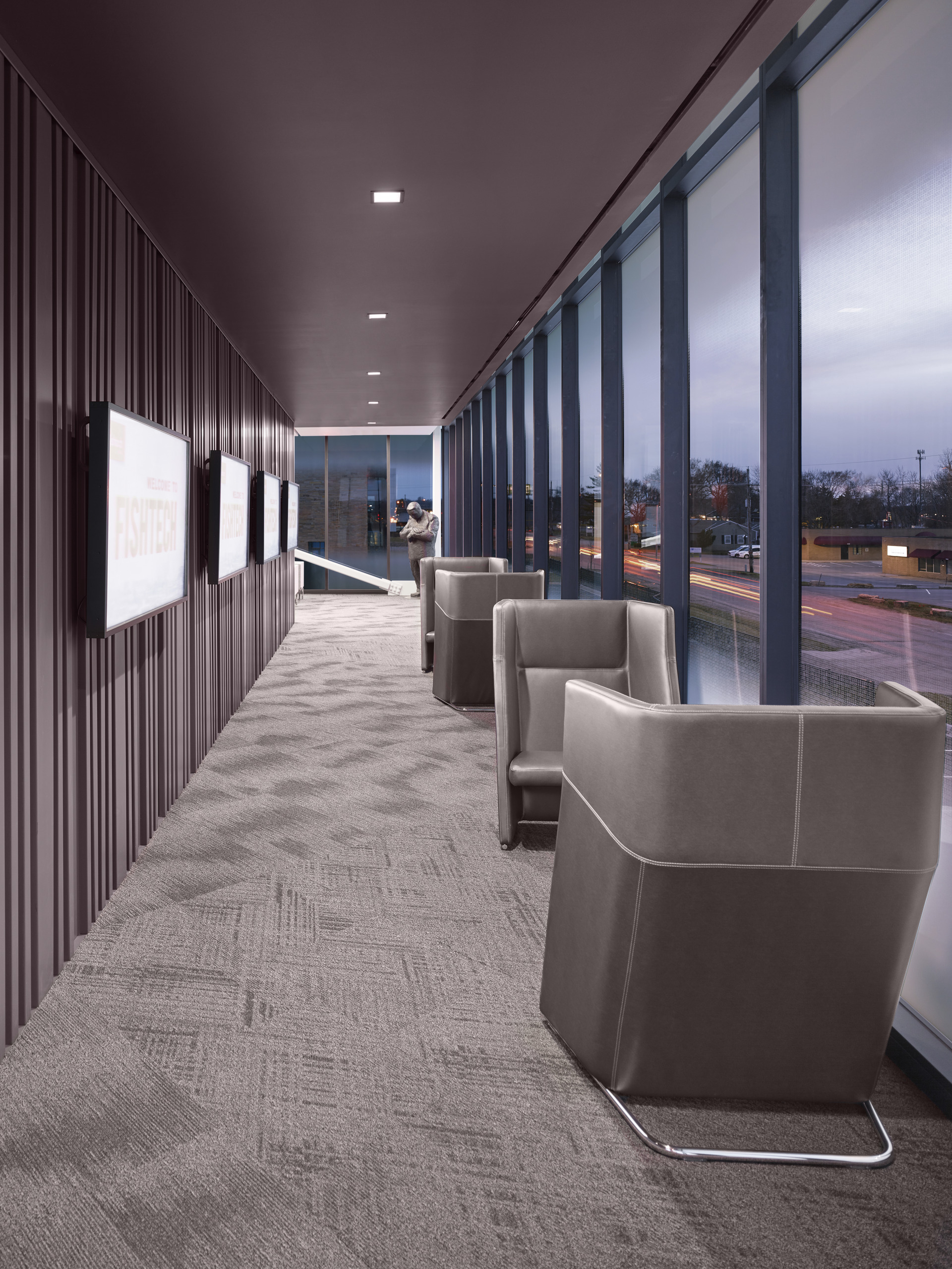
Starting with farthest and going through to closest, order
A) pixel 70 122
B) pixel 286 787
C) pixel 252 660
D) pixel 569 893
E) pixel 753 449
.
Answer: pixel 252 660 → pixel 286 787 → pixel 753 449 → pixel 70 122 → pixel 569 893

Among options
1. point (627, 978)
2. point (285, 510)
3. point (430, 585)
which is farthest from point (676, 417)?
point (285, 510)

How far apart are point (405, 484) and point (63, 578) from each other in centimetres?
1394

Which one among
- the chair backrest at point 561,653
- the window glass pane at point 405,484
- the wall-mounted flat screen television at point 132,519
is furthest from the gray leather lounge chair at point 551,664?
the window glass pane at point 405,484

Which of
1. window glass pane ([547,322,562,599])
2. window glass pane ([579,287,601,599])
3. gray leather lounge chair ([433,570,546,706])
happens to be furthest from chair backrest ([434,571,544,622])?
window glass pane ([547,322,562,599])

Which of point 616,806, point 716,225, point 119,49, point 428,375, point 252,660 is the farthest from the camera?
point 428,375

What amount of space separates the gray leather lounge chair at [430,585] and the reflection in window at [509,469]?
0.96 metres

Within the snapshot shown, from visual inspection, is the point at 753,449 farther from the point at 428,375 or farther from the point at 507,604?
the point at 428,375

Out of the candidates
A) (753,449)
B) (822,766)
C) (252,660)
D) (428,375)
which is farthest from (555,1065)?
(428,375)

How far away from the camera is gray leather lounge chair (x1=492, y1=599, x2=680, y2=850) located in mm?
3504

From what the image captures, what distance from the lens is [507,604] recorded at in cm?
367

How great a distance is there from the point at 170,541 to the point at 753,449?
2469 millimetres

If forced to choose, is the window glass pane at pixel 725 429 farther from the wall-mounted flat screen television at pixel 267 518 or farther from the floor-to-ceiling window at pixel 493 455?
the floor-to-ceiling window at pixel 493 455

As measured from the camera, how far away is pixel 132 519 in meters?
3.00

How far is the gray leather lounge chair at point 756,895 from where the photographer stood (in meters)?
1.71
